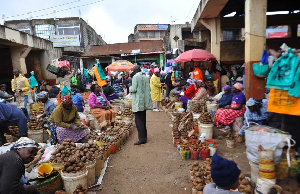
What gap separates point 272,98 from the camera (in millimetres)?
4059

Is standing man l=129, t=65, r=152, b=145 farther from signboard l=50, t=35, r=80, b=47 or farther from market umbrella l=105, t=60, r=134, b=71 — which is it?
signboard l=50, t=35, r=80, b=47

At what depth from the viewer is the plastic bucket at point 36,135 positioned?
5.86 m

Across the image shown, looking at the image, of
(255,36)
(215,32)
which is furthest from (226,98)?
(215,32)

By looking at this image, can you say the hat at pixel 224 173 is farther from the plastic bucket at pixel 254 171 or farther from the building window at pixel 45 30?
Result: the building window at pixel 45 30

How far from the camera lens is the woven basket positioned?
3242mm

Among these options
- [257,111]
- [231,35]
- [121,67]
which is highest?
[231,35]

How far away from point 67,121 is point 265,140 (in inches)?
149

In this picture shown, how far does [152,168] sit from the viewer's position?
4629 mm

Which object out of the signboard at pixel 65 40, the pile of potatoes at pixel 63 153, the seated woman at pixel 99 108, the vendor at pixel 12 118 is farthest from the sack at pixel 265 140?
the signboard at pixel 65 40

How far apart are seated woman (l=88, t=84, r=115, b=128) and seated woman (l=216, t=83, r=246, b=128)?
3.22m

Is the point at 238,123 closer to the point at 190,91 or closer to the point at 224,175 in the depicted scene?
the point at 190,91

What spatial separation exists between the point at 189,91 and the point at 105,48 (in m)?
19.7

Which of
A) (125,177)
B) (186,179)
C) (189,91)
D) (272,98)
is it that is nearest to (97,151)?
(125,177)

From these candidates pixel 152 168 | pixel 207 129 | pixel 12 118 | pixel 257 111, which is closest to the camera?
pixel 12 118
